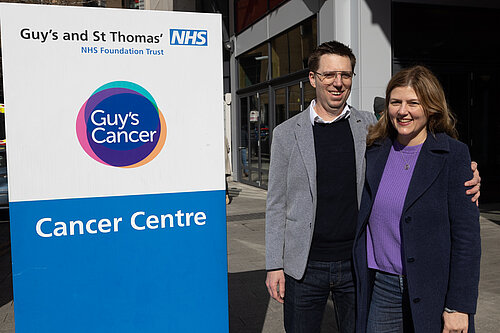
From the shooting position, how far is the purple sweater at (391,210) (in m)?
2.06

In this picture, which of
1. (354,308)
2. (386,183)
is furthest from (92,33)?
(354,308)

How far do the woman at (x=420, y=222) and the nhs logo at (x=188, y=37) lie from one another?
105cm

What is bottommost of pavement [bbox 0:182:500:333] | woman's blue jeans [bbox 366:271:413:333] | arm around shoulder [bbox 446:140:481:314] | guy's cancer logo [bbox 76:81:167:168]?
pavement [bbox 0:182:500:333]

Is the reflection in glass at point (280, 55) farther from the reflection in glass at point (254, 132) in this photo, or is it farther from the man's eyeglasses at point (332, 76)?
the man's eyeglasses at point (332, 76)

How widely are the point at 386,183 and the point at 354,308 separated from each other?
0.68 m

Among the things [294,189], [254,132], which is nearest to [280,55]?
[254,132]

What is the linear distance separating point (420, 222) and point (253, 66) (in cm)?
1189

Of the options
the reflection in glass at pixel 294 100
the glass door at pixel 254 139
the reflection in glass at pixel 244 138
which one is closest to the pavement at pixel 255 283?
the reflection in glass at pixel 294 100

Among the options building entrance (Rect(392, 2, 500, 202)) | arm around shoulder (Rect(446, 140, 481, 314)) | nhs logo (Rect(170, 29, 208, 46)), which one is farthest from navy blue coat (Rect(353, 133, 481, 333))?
building entrance (Rect(392, 2, 500, 202))

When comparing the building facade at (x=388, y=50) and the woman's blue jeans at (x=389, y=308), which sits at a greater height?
the building facade at (x=388, y=50)

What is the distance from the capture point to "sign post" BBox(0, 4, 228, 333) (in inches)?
90.8

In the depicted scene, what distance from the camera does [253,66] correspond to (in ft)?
44.1

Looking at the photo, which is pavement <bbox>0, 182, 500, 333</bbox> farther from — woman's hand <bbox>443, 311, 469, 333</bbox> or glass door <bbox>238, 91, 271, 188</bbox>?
glass door <bbox>238, 91, 271, 188</bbox>

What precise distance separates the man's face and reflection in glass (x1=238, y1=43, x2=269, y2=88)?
33.8 feet
